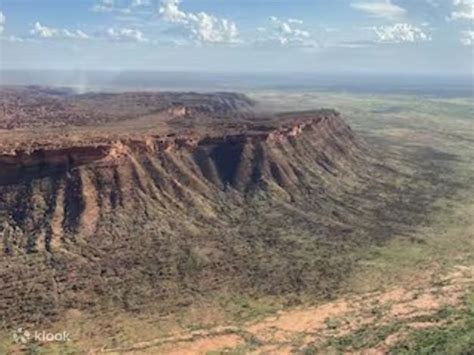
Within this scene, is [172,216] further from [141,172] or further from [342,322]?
[342,322]

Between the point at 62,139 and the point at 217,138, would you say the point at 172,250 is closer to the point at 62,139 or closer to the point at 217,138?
the point at 62,139

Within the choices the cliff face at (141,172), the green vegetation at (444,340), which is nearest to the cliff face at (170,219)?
the cliff face at (141,172)

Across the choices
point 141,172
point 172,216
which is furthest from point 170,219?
point 141,172

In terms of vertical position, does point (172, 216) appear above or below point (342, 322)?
above

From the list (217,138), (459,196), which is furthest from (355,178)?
(217,138)

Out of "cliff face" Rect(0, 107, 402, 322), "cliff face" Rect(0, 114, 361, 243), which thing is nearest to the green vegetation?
"cliff face" Rect(0, 107, 402, 322)

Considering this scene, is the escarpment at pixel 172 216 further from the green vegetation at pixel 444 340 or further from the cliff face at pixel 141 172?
the green vegetation at pixel 444 340

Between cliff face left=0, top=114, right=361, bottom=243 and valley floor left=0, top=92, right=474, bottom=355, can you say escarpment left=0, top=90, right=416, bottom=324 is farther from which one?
valley floor left=0, top=92, right=474, bottom=355
